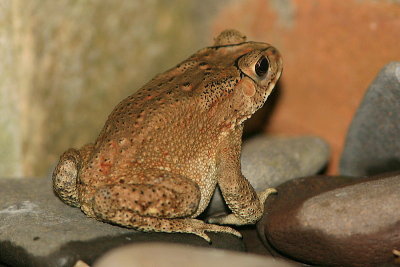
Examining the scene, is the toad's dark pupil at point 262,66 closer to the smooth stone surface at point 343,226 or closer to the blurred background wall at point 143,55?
the smooth stone surface at point 343,226

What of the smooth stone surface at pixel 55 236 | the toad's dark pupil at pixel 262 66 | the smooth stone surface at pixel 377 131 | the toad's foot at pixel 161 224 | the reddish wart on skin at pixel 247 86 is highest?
the toad's dark pupil at pixel 262 66

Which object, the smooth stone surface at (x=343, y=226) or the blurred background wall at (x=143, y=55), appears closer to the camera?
the smooth stone surface at (x=343, y=226)

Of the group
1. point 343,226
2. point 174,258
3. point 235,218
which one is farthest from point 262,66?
point 174,258

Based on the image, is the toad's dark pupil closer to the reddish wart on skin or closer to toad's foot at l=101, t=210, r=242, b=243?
the reddish wart on skin

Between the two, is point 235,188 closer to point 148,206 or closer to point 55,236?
point 148,206

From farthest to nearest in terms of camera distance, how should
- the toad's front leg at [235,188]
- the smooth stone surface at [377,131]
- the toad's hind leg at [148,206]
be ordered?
the smooth stone surface at [377,131] < the toad's front leg at [235,188] < the toad's hind leg at [148,206]

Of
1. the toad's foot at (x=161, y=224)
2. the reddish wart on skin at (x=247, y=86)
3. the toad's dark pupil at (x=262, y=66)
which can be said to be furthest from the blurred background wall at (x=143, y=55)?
the toad's foot at (x=161, y=224)

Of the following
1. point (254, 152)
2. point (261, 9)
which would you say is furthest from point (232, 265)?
point (261, 9)
